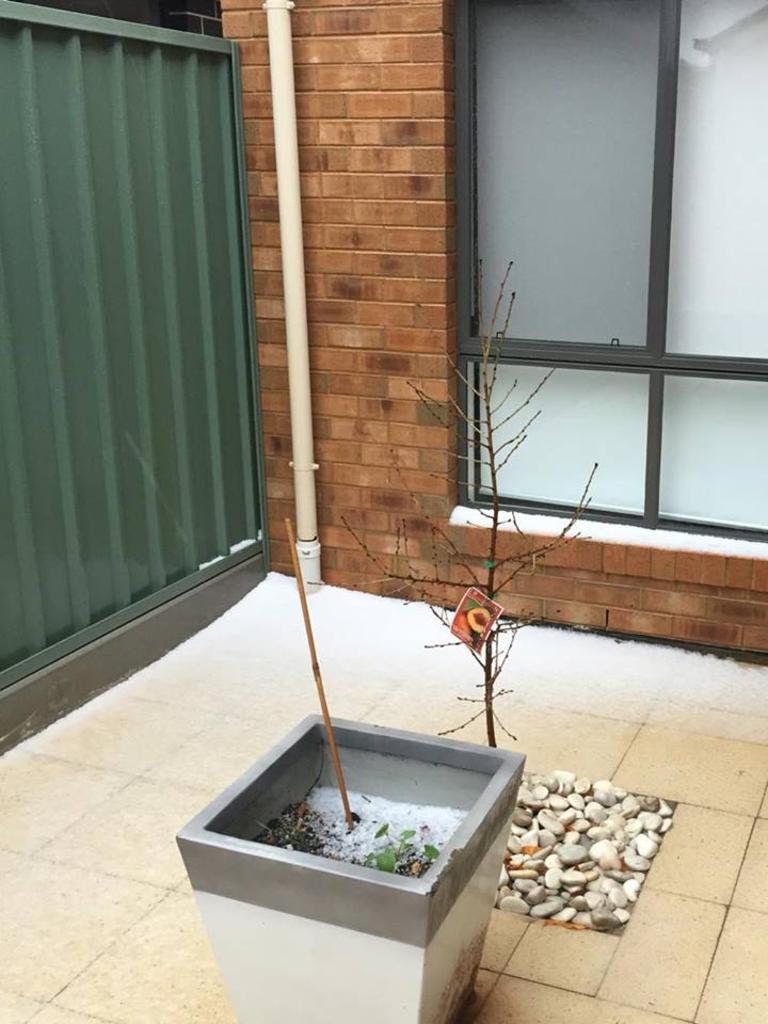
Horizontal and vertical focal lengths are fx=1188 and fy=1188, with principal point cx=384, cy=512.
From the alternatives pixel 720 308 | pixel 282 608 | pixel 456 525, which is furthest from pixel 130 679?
pixel 720 308

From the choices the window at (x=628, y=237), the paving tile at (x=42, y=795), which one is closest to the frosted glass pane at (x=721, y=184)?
the window at (x=628, y=237)

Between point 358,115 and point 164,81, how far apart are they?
0.70 m

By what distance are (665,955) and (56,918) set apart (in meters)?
1.49

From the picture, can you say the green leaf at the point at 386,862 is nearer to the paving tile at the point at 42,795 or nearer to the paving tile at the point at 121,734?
the paving tile at the point at 42,795

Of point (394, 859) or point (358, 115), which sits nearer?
point (394, 859)

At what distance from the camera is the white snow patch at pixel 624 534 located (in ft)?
13.7

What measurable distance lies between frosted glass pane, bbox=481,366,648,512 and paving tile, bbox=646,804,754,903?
4.62ft

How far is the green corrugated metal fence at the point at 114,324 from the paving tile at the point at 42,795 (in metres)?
0.31

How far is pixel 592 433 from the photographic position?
14.5 ft

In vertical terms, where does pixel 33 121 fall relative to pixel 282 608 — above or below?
above

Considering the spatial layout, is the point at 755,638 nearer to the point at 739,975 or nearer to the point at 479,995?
the point at 739,975

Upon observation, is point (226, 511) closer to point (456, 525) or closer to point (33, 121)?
point (456, 525)

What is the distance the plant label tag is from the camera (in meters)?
2.74

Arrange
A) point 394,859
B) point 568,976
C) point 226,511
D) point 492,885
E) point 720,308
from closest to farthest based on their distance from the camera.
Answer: point 394,859 < point 492,885 < point 568,976 < point 720,308 < point 226,511
